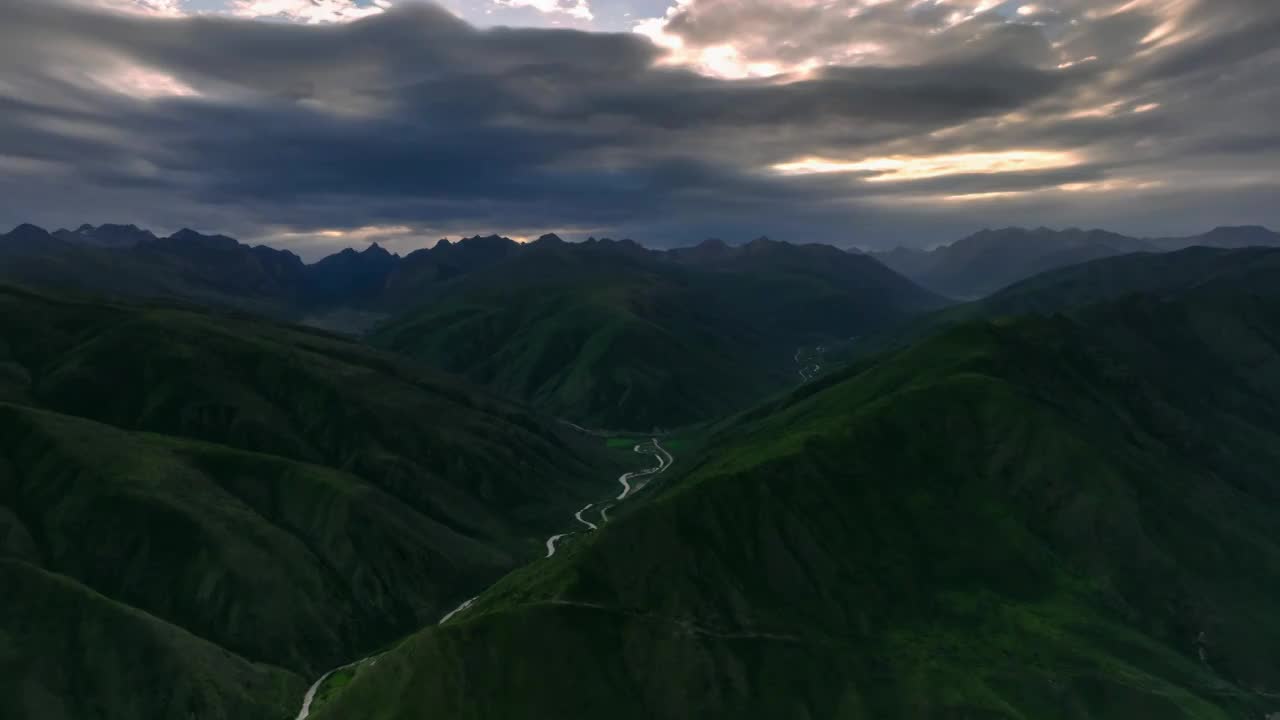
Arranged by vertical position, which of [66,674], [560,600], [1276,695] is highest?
[560,600]

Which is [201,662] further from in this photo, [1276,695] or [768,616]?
[1276,695]

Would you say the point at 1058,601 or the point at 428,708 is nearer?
the point at 428,708

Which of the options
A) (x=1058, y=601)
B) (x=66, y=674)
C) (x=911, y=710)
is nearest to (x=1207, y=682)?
(x=1058, y=601)

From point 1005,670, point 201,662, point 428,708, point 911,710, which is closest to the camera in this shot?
point 428,708

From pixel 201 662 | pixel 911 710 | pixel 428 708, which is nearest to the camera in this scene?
pixel 428 708

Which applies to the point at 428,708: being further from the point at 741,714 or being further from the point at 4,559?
the point at 4,559

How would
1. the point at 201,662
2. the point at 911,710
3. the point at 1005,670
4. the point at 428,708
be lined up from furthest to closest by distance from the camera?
the point at 201,662 < the point at 1005,670 < the point at 911,710 < the point at 428,708

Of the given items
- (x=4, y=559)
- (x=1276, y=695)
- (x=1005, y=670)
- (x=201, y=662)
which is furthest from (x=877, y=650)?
(x=4, y=559)

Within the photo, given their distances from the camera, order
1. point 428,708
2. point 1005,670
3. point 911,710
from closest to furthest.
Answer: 1. point 428,708
2. point 911,710
3. point 1005,670

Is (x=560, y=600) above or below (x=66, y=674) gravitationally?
above
